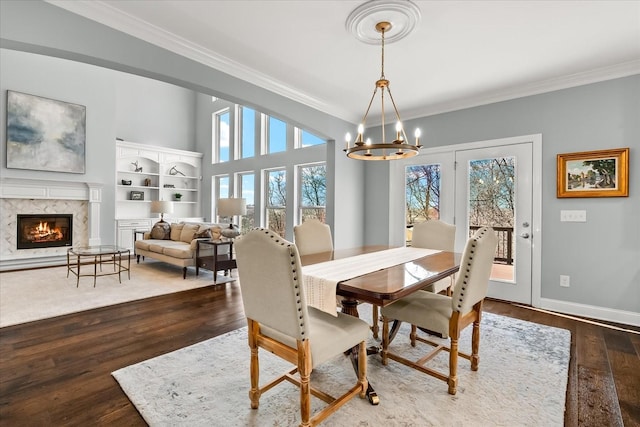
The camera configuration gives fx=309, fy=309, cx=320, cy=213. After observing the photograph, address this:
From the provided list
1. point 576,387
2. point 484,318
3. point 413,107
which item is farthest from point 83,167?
point 576,387

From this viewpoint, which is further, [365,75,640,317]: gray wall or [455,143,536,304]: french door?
[455,143,536,304]: french door

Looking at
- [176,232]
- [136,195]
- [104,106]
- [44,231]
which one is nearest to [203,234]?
[176,232]

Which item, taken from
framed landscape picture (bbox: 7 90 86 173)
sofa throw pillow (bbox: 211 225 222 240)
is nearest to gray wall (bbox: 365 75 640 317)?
sofa throw pillow (bbox: 211 225 222 240)

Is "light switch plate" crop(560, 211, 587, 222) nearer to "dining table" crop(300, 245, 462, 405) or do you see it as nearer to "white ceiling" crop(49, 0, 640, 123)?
"white ceiling" crop(49, 0, 640, 123)

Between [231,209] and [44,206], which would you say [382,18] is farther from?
[44,206]

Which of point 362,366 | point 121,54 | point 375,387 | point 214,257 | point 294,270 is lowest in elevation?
point 375,387

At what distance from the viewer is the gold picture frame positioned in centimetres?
310

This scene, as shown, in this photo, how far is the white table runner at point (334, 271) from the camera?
177 centimetres

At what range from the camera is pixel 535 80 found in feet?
11.4

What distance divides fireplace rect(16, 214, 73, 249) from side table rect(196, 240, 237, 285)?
3112 mm


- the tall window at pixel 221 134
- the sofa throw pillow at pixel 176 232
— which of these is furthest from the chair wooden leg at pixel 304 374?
the tall window at pixel 221 134

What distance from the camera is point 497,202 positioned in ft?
12.7

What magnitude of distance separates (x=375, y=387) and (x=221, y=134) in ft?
26.5

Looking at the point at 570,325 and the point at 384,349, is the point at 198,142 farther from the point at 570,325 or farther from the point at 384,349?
the point at 570,325
